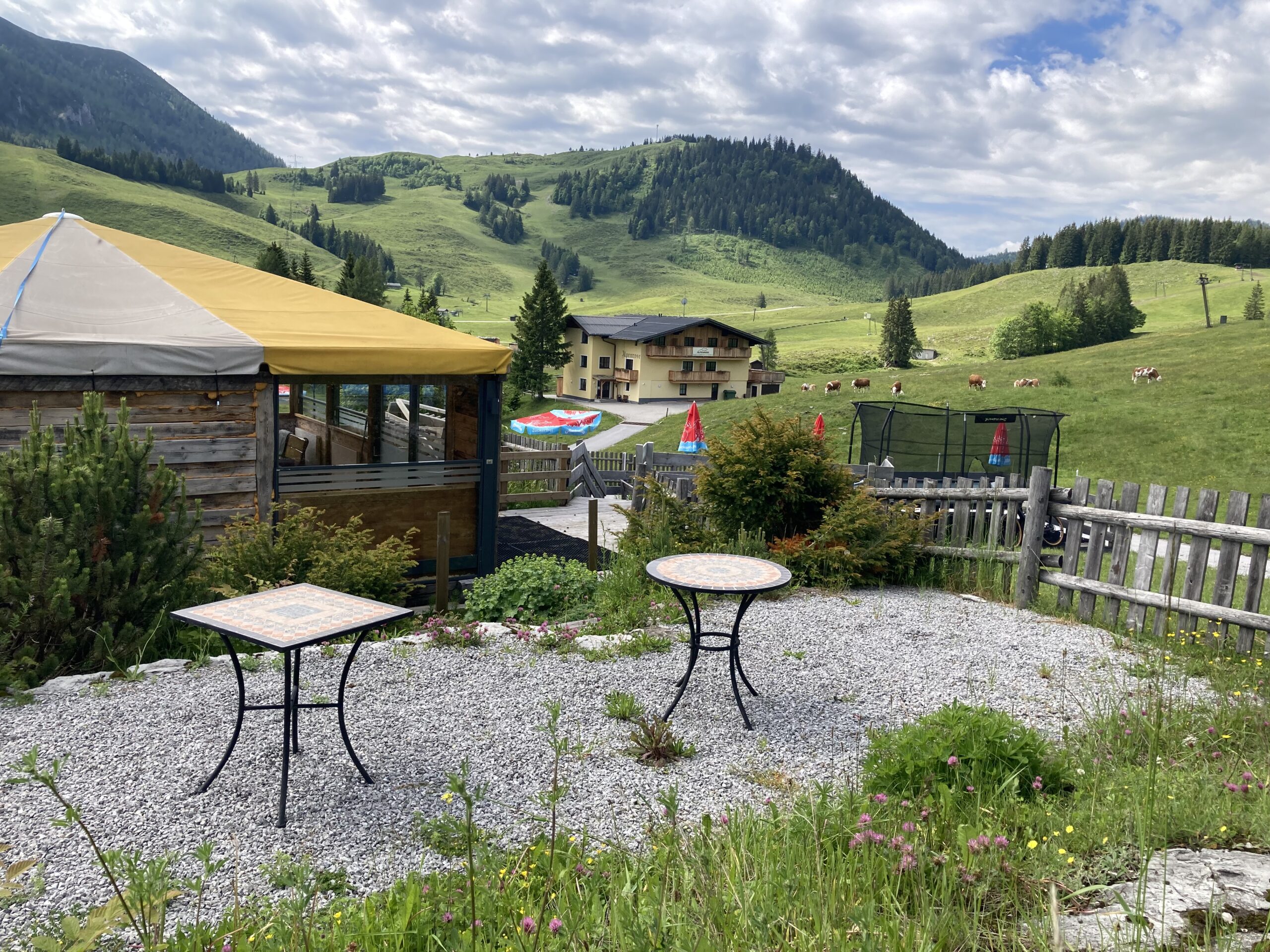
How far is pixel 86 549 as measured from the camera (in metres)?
5.80

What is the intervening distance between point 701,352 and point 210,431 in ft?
195

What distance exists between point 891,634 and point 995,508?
239 centimetres

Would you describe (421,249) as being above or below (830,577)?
above

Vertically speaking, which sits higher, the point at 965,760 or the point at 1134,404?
the point at 1134,404

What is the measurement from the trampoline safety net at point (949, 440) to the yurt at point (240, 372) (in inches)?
309

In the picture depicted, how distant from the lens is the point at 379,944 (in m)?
2.83

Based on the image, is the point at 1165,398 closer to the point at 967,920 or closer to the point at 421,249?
the point at 967,920

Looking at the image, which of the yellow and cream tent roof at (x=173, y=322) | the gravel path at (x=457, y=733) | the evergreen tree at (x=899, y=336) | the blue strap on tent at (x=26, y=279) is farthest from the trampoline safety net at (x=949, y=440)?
the evergreen tree at (x=899, y=336)

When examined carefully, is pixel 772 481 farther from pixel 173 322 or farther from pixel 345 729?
pixel 173 322

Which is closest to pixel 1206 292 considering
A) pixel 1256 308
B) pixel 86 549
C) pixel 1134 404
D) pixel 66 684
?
pixel 1256 308

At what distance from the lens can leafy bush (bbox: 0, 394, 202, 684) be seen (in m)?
5.53

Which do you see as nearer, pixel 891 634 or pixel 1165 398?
pixel 891 634

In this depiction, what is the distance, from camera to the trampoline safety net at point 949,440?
15.6 metres

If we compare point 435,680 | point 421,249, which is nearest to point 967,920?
point 435,680
